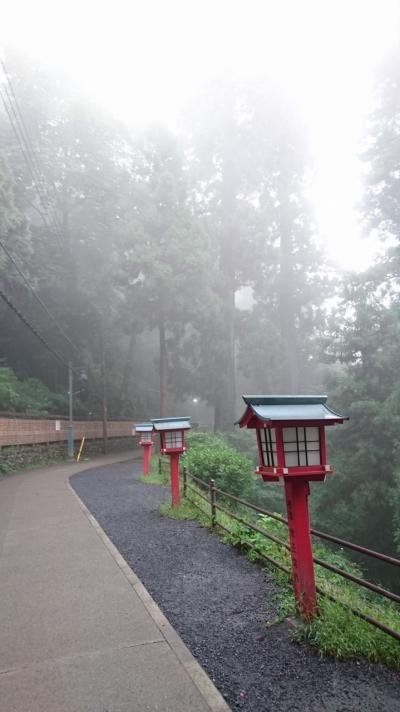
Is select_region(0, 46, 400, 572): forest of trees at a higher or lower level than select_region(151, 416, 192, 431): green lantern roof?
higher

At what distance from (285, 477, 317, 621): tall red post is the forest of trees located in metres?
14.5

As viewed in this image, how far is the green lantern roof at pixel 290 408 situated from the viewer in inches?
151

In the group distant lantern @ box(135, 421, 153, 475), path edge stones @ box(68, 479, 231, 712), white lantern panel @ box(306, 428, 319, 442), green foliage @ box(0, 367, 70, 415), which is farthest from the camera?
green foliage @ box(0, 367, 70, 415)

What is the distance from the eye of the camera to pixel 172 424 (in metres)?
8.66

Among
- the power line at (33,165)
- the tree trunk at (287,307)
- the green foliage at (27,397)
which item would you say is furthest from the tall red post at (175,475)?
the tree trunk at (287,307)

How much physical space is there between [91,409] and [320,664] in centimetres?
2878

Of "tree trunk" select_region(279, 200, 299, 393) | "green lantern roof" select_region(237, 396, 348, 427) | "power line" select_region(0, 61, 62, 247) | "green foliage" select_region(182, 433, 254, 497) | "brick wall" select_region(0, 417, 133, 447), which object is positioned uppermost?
"power line" select_region(0, 61, 62, 247)

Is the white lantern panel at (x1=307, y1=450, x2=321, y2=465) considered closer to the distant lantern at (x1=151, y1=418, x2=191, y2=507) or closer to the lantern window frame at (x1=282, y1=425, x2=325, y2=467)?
the lantern window frame at (x1=282, y1=425, x2=325, y2=467)

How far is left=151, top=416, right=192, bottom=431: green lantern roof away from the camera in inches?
338

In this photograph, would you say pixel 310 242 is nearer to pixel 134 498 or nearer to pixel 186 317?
pixel 186 317

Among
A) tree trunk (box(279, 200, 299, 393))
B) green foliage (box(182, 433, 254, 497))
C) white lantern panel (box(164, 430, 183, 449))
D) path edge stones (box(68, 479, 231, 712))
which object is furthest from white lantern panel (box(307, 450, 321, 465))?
tree trunk (box(279, 200, 299, 393))

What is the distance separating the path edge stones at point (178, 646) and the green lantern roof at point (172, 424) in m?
2.78

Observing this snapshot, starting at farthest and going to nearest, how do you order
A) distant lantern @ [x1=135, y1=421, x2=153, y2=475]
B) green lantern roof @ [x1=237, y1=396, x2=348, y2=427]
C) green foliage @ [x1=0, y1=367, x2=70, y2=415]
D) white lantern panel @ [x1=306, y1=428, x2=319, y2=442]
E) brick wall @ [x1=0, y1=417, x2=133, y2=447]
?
green foliage @ [x1=0, y1=367, x2=70, y2=415] < brick wall @ [x1=0, y1=417, x2=133, y2=447] < distant lantern @ [x1=135, y1=421, x2=153, y2=475] < white lantern panel @ [x1=306, y1=428, x2=319, y2=442] < green lantern roof @ [x1=237, y1=396, x2=348, y2=427]

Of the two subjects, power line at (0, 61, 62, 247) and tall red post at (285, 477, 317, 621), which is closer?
tall red post at (285, 477, 317, 621)
